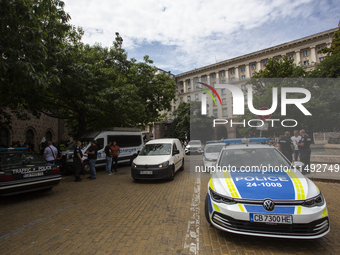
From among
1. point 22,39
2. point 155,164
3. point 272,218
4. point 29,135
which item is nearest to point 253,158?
point 272,218

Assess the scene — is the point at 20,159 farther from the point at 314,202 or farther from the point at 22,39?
the point at 314,202

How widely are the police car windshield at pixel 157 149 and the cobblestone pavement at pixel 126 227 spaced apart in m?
2.72

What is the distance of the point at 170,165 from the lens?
882 cm

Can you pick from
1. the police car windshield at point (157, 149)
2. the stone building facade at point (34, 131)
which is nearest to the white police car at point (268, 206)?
the police car windshield at point (157, 149)

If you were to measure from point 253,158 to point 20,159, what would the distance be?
6.67m

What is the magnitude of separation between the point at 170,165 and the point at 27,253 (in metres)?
5.94

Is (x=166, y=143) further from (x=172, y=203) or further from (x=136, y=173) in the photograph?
(x=172, y=203)

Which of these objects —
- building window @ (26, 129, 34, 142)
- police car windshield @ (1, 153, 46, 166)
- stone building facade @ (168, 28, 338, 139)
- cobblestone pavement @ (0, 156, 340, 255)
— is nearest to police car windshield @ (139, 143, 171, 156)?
cobblestone pavement @ (0, 156, 340, 255)

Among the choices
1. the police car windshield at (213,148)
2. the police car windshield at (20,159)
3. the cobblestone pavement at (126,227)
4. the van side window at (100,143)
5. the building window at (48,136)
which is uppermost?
the building window at (48,136)

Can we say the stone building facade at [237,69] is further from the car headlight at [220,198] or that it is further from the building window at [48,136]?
the car headlight at [220,198]

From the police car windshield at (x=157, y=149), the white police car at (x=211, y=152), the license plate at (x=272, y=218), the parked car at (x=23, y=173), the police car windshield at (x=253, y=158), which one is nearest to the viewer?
the license plate at (x=272, y=218)

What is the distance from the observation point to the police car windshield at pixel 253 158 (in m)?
4.65

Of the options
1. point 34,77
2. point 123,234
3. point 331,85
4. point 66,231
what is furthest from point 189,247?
point 331,85

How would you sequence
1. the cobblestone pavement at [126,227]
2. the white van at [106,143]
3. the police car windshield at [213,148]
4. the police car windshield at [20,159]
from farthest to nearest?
the police car windshield at [213,148]
the white van at [106,143]
the police car windshield at [20,159]
the cobblestone pavement at [126,227]
